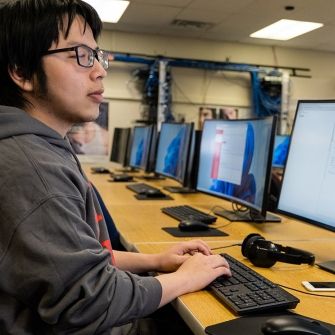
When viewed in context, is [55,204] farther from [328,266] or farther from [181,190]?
[181,190]

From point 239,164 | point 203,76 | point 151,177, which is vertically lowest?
point 151,177

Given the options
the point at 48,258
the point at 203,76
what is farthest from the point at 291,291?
the point at 203,76

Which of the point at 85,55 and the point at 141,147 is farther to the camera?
the point at 141,147

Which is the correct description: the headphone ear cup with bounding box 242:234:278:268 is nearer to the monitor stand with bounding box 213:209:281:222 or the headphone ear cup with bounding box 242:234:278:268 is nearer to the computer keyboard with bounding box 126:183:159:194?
the monitor stand with bounding box 213:209:281:222

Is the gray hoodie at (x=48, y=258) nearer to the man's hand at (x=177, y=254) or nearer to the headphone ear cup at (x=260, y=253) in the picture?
the man's hand at (x=177, y=254)

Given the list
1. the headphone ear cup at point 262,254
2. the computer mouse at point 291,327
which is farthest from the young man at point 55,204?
the computer mouse at point 291,327

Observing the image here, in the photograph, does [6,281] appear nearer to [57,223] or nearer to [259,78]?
[57,223]

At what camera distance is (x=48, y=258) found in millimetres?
773

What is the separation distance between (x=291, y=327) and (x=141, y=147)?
347cm

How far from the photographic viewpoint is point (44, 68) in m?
1.01

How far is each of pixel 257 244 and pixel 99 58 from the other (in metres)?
0.67

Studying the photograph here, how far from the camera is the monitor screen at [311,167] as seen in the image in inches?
49.8

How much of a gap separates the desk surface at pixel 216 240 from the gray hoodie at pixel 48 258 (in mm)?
137

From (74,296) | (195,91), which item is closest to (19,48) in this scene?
(74,296)
